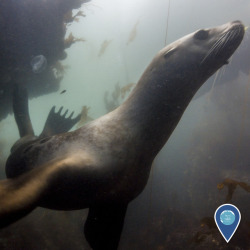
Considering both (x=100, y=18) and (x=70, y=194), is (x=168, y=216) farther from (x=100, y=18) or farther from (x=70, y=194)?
(x=100, y=18)

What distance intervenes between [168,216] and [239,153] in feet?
21.7

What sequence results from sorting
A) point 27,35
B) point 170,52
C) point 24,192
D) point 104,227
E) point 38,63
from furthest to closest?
point 38,63
point 27,35
point 104,227
point 170,52
point 24,192

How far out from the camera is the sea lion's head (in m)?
1.81

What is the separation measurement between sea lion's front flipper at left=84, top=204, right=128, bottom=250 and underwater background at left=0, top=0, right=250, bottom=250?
230cm

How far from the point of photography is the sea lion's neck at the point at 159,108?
1.96 meters

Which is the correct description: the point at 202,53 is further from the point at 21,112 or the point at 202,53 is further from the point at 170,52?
the point at 21,112

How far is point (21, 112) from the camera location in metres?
3.52

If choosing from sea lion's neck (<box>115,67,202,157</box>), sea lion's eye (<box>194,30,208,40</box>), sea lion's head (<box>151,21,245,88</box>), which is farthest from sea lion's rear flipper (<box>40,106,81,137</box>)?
sea lion's eye (<box>194,30,208,40</box>)

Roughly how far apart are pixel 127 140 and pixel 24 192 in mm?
885

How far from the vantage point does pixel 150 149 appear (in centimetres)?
204

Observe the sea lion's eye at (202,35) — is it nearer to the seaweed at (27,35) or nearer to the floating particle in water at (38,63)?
the seaweed at (27,35)

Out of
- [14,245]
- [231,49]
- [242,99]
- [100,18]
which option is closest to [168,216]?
[14,245]

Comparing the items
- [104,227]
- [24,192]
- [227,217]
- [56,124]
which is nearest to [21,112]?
[56,124]

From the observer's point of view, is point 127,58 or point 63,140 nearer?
point 63,140
